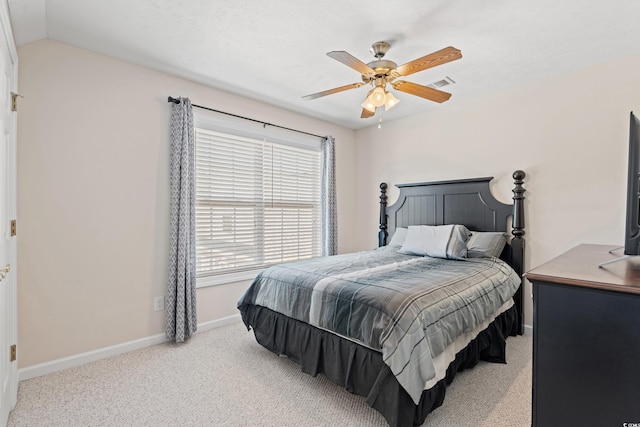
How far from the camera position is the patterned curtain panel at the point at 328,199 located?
13.8ft

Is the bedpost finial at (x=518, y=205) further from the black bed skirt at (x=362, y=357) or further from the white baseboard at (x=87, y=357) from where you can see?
the white baseboard at (x=87, y=357)

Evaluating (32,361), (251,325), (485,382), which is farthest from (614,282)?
(32,361)

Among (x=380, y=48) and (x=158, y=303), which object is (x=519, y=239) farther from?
(x=158, y=303)

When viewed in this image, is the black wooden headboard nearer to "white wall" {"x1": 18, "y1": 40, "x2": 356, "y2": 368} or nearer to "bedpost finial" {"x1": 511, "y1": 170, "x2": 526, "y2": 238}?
"bedpost finial" {"x1": 511, "y1": 170, "x2": 526, "y2": 238}

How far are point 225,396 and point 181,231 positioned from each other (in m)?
1.50

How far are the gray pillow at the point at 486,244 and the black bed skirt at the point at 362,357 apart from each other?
1.82ft

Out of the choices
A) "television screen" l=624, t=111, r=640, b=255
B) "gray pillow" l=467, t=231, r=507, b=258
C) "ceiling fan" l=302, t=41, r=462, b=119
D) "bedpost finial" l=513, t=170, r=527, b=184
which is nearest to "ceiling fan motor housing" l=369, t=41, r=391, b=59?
"ceiling fan" l=302, t=41, r=462, b=119

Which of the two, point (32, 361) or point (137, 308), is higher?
point (137, 308)

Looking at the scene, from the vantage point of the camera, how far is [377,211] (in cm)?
446

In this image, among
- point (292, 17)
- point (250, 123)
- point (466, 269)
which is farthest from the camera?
point (250, 123)

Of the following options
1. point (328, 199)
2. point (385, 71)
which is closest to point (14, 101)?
point (385, 71)

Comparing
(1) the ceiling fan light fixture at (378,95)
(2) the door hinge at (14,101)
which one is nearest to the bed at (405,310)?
(1) the ceiling fan light fixture at (378,95)

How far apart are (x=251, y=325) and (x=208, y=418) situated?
95cm

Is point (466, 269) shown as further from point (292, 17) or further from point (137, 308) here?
point (137, 308)
